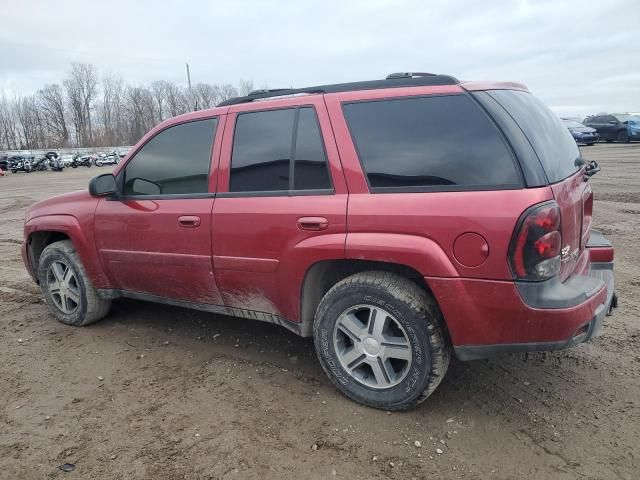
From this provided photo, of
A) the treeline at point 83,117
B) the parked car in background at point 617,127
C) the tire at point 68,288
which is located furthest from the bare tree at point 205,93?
the tire at point 68,288

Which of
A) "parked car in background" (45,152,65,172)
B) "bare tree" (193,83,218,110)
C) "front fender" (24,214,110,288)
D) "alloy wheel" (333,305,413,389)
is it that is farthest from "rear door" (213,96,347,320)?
"bare tree" (193,83,218,110)

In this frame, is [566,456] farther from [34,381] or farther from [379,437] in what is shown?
[34,381]

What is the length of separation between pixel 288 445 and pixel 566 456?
1.42 m

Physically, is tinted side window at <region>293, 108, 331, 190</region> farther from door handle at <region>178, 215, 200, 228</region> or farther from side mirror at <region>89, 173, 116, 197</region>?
side mirror at <region>89, 173, 116, 197</region>

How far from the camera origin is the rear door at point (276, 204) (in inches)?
115

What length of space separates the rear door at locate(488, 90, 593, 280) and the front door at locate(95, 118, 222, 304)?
202 centimetres

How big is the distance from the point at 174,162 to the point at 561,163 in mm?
2634

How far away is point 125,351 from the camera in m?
3.91

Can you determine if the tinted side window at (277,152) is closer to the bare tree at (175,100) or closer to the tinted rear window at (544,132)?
the tinted rear window at (544,132)

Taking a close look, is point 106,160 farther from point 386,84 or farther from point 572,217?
point 572,217

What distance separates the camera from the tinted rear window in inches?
103

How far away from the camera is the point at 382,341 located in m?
2.85

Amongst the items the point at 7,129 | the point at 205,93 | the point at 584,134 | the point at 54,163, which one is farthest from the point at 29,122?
the point at 584,134

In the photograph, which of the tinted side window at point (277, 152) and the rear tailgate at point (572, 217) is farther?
the tinted side window at point (277, 152)
